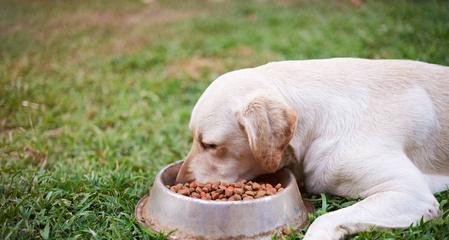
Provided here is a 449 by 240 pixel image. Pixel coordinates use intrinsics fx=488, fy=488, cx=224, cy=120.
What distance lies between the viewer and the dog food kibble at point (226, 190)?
2.84 meters

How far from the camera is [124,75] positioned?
6.64 meters

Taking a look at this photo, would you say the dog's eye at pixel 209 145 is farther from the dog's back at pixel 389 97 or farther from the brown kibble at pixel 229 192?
the dog's back at pixel 389 97

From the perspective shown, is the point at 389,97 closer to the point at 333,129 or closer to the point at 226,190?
the point at 333,129

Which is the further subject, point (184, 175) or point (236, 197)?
point (184, 175)

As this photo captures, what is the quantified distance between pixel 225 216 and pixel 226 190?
29 centimetres

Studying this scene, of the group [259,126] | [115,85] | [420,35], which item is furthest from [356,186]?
[420,35]

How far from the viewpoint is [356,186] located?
2.94m

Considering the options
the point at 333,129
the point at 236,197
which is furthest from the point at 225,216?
the point at 333,129

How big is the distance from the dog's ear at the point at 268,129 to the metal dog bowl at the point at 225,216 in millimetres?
219

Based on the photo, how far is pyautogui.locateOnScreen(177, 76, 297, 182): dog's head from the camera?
9.42ft

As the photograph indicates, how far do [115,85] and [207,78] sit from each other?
3.85 ft

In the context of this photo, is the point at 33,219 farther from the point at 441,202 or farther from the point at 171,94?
the point at 171,94

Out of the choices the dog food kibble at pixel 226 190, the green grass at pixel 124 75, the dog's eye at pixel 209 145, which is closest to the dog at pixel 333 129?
the dog's eye at pixel 209 145

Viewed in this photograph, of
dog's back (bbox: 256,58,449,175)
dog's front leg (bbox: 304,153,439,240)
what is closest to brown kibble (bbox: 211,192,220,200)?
dog's front leg (bbox: 304,153,439,240)
